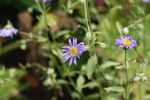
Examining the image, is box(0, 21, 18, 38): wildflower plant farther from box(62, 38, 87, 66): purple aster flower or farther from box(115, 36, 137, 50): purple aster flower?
box(115, 36, 137, 50): purple aster flower

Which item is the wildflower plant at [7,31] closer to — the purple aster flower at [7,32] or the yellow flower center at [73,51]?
the purple aster flower at [7,32]

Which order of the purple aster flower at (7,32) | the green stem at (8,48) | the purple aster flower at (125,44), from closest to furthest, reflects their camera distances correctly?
1. the purple aster flower at (125,44)
2. the purple aster flower at (7,32)
3. the green stem at (8,48)

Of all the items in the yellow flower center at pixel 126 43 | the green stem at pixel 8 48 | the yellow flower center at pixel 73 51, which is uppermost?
the green stem at pixel 8 48

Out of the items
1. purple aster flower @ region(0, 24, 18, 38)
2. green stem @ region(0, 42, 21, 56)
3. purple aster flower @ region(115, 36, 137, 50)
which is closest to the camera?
purple aster flower @ region(115, 36, 137, 50)

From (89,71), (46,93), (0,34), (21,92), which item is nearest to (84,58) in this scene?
(89,71)

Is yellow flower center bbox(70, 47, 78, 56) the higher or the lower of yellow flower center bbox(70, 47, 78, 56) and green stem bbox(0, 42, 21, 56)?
the lower

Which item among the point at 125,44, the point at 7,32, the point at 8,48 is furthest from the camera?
the point at 8,48

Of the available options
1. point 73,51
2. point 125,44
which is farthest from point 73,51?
point 125,44

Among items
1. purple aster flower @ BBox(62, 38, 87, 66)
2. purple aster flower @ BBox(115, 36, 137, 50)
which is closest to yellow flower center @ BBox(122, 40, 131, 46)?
purple aster flower @ BBox(115, 36, 137, 50)

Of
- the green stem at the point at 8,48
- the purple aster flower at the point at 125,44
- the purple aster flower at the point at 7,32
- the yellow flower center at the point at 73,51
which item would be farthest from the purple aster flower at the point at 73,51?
the green stem at the point at 8,48

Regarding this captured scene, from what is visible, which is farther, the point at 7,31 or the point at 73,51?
the point at 7,31

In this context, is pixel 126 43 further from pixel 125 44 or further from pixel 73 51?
pixel 73 51
